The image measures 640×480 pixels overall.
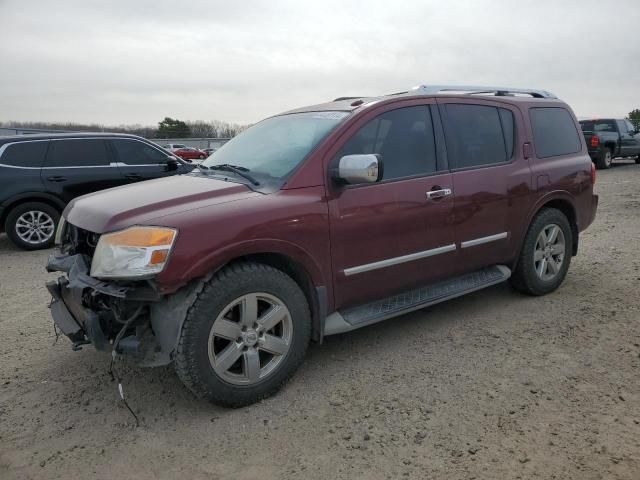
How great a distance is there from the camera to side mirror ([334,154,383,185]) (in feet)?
10.2

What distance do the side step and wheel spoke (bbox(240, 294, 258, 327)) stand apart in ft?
1.83


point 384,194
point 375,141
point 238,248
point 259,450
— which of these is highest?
point 375,141

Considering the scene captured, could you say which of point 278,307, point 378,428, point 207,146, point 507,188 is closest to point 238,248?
point 278,307

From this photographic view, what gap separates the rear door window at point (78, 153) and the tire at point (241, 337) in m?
6.22

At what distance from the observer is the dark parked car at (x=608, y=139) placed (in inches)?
696

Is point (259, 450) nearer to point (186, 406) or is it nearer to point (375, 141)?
point (186, 406)

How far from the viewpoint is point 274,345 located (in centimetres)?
309

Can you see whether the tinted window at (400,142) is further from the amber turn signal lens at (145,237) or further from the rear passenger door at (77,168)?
the rear passenger door at (77,168)

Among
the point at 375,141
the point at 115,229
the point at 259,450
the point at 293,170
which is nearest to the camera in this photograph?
the point at 259,450

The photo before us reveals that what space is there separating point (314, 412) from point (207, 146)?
150 feet

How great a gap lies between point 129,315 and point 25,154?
614cm

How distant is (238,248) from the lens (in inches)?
115

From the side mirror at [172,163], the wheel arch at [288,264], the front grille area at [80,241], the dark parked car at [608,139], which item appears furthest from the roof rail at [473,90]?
the dark parked car at [608,139]

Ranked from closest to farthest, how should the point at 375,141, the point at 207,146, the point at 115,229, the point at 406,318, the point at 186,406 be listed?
the point at 115,229
the point at 186,406
the point at 375,141
the point at 406,318
the point at 207,146
